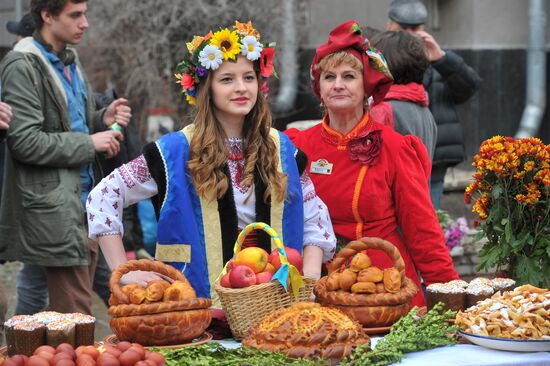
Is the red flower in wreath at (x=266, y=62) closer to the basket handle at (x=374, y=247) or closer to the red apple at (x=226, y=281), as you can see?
the basket handle at (x=374, y=247)

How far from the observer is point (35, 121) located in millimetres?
5398

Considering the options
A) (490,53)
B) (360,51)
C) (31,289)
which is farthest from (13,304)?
(490,53)

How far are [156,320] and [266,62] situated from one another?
1281mm

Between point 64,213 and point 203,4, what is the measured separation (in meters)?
7.86

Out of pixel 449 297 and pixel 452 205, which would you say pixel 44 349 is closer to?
pixel 449 297

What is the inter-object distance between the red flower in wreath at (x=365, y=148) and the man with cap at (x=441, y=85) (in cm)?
213

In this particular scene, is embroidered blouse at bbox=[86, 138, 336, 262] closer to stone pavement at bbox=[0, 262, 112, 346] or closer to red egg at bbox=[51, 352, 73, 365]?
red egg at bbox=[51, 352, 73, 365]

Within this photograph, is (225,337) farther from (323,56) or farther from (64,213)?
(64,213)

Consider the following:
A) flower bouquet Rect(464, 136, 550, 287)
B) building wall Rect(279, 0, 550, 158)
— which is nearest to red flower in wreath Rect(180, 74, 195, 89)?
flower bouquet Rect(464, 136, 550, 287)

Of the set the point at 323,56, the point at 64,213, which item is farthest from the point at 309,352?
the point at 64,213

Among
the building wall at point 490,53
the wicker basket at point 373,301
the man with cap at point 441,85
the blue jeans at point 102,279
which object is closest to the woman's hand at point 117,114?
the blue jeans at point 102,279

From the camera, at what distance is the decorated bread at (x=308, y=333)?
10.6 ft

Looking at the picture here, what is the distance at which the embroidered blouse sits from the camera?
4.01 meters

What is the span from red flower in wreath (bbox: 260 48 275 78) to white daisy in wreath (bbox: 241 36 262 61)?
0.21 feet
